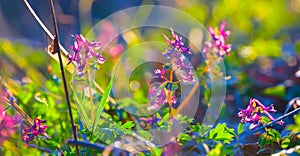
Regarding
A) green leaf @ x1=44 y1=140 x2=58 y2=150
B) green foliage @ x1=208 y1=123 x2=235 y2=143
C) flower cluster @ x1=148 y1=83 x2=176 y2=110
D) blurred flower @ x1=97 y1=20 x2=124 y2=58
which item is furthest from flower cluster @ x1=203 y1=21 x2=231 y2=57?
blurred flower @ x1=97 y1=20 x2=124 y2=58

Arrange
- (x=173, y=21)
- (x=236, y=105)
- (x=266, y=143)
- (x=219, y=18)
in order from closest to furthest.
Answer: (x=266, y=143), (x=236, y=105), (x=219, y=18), (x=173, y=21)

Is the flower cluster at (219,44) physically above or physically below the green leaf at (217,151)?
above

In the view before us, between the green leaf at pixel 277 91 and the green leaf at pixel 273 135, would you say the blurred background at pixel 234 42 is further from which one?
the green leaf at pixel 273 135

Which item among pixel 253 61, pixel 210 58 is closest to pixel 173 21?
pixel 253 61

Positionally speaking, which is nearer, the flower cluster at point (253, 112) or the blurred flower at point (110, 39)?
the flower cluster at point (253, 112)

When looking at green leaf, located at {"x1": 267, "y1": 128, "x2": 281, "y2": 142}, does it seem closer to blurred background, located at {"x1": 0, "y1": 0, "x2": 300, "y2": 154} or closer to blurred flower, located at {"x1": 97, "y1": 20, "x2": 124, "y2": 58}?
blurred background, located at {"x1": 0, "y1": 0, "x2": 300, "y2": 154}

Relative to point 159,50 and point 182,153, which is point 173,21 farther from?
point 182,153

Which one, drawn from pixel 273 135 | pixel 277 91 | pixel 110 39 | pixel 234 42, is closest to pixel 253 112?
pixel 273 135

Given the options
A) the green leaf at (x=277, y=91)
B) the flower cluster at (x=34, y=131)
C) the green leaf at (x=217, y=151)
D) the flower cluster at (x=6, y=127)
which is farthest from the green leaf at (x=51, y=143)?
the green leaf at (x=277, y=91)

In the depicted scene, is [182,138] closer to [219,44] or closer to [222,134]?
[222,134]
